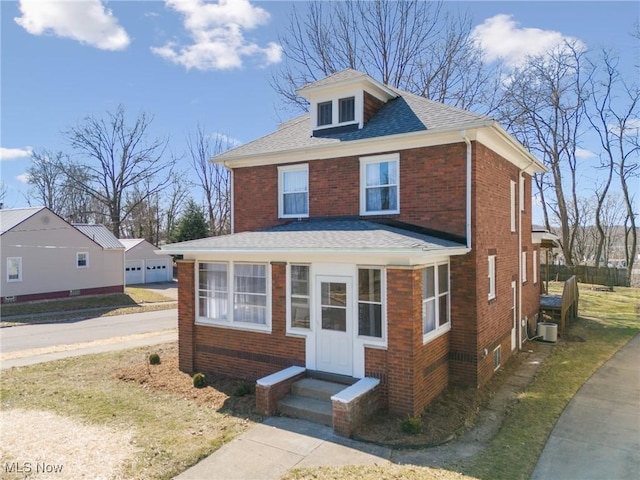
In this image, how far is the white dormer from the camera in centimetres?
1220

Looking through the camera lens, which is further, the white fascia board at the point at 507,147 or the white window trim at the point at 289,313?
the white fascia board at the point at 507,147

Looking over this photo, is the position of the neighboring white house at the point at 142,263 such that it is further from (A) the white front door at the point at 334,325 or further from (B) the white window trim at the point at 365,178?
(A) the white front door at the point at 334,325

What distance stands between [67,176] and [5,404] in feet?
137

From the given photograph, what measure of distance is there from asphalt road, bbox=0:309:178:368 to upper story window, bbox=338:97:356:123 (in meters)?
10.8

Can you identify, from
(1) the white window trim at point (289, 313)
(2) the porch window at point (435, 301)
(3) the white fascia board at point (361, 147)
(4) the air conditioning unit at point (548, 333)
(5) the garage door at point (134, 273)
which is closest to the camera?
(2) the porch window at point (435, 301)

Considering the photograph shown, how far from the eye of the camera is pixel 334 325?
912cm

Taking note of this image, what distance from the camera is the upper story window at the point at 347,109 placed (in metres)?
12.4

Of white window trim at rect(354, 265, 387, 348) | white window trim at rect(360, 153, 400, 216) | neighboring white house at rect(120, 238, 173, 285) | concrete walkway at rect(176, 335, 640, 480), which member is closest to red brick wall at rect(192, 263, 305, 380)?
white window trim at rect(354, 265, 387, 348)

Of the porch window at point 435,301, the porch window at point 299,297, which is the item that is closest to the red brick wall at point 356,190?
the porch window at point 435,301

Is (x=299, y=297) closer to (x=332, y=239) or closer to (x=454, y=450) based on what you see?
(x=332, y=239)

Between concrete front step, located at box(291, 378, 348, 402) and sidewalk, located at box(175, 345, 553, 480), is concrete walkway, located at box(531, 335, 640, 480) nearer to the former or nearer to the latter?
sidewalk, located at box(175, 345, 553, 480)

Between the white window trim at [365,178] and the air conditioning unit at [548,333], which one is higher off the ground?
the white window trim at [365,178]

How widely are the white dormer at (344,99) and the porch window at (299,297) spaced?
4.99m

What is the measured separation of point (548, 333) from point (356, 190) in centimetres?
930
